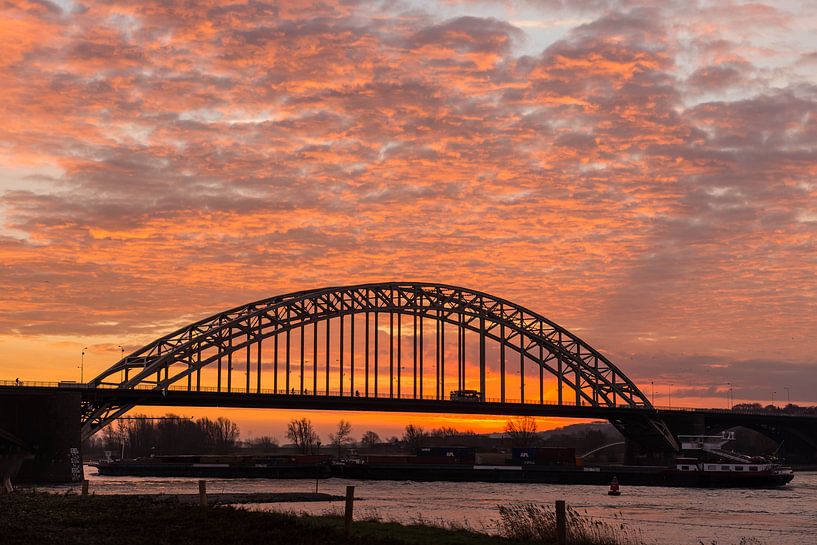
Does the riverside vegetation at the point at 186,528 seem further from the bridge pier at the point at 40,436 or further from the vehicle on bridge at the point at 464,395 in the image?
the vehicle on bridge at the point at 464,395

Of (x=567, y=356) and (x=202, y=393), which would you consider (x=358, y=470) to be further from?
(x=567, y=356)

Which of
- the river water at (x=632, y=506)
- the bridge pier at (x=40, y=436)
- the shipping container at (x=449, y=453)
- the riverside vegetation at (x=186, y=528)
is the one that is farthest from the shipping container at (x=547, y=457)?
the riverside vegetation at (x=186, y=528)

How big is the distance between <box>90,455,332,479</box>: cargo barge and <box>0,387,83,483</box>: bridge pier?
97.7 feet

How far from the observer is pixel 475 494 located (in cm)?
8212

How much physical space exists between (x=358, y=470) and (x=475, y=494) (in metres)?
31.6

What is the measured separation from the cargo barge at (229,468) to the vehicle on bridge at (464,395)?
1766 cm

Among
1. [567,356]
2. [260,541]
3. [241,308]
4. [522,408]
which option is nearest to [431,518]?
[260,541]

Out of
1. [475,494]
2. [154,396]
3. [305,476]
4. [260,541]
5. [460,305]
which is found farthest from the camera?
[460,305]

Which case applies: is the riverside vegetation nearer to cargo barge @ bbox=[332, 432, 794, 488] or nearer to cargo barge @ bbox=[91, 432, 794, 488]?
cargo barge @ bbox=[332, 432, 794, 488]

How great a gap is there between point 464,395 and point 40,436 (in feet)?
200

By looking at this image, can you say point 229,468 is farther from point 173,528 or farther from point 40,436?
point 173,528

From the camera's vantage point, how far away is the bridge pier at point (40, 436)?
78.1m

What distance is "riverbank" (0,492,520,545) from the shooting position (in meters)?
25.8

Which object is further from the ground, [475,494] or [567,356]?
[567,356]
